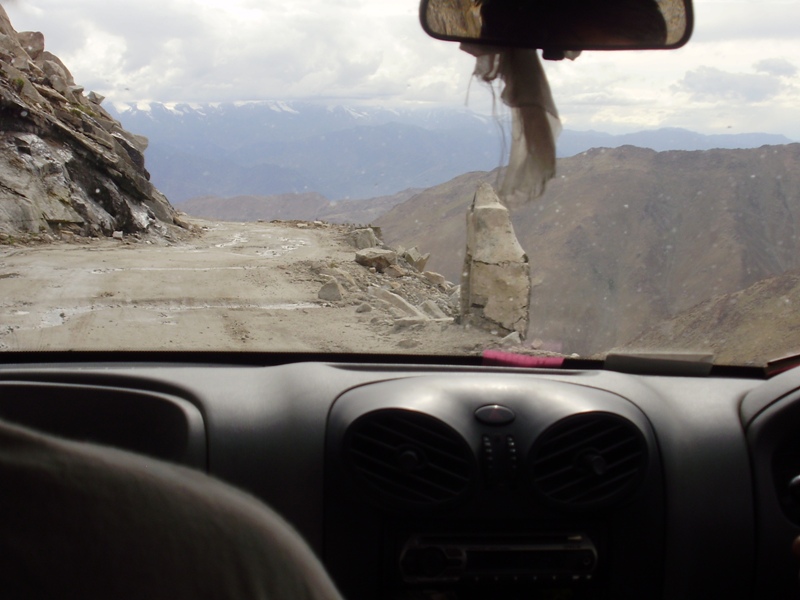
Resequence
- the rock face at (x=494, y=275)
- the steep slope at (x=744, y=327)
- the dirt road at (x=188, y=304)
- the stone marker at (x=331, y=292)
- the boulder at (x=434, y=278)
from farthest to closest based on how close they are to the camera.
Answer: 1. the boulder at (x=434, y=278)
2. the rock face at (x=494, y=275)
3. the stone marker at (x=331, y=292)
4. the dirt road at (x=188, y=304)
5. the steep slope at (x=744, y=327)

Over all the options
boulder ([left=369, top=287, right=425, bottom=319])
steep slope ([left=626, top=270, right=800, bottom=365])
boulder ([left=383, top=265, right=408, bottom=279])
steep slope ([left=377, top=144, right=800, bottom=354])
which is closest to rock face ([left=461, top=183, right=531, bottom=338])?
boulder ([left=369, top=287, right=425, bottom=319])

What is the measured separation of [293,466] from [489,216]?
128 inches

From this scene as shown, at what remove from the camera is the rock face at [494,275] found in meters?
5.90

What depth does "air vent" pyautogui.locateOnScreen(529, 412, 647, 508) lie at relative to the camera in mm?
3080

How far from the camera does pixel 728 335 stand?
3.62 m

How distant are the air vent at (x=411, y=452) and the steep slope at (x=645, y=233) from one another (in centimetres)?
101

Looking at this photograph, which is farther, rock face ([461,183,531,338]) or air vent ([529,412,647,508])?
rock face ([461,183,531,338])

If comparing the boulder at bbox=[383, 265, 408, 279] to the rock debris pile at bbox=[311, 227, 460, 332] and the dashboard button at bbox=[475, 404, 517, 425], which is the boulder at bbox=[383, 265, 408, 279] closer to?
the rock debris pile at bbox=[311, 227, 460, 332]

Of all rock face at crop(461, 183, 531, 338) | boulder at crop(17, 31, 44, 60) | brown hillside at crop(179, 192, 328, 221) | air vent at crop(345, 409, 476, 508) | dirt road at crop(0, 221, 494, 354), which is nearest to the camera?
air vent at crop(345, 409, 476, 508)

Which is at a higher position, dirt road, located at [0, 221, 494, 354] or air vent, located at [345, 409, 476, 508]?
dirt road, located at [0, 221, 494, 354]

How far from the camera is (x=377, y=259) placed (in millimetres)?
7586

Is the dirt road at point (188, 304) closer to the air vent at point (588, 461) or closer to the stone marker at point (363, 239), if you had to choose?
the stone marker at point (363, 239)

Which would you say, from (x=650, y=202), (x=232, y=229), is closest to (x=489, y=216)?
(x=650, y=202)

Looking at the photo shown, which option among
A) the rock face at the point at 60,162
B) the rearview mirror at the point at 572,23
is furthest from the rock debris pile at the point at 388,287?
the rearview mirror at the point at 572,23
